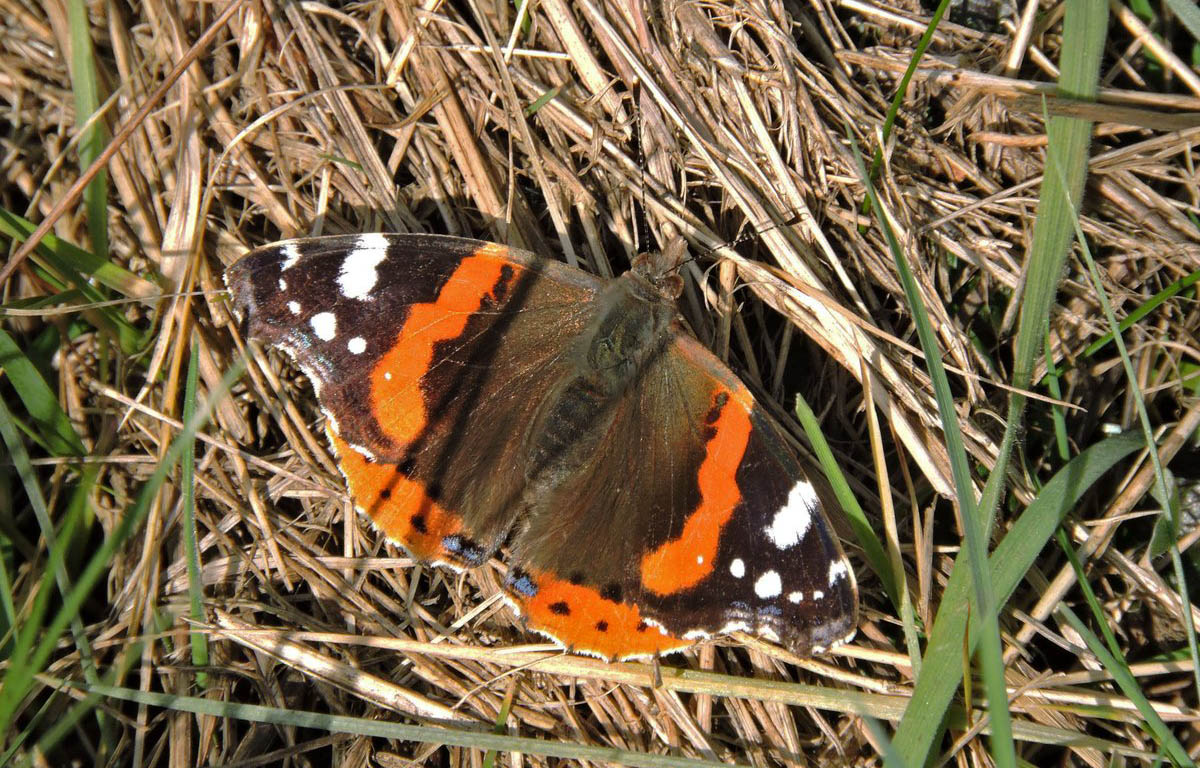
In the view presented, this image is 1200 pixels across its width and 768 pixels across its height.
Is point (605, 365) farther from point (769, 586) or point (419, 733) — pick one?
point (419, 733)

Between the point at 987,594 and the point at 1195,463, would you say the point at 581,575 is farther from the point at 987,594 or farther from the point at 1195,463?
the point at 1195,463

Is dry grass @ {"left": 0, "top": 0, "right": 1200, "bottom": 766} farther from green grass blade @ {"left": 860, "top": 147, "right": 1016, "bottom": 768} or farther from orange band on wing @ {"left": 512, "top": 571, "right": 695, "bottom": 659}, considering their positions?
green grass blade @ {"left": 860, "top": 147, "right": 1016, "bottom": 768}

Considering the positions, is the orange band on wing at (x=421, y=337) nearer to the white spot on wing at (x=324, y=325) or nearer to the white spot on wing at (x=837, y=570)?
the white spot on wing at (x=324, y=325)

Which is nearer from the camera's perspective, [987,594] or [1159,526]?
[987,594]

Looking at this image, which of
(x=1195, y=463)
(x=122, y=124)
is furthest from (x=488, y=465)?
(x=1195, y=463)

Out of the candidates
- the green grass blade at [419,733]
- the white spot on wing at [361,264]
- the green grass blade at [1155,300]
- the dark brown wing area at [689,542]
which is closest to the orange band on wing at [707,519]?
the dark brown wing area at [689,542]

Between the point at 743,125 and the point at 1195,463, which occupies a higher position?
the point at 743,125

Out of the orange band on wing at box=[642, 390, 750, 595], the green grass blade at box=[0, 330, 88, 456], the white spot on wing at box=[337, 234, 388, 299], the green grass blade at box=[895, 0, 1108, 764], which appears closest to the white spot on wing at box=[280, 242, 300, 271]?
the white spot on wing at box=[337, 234, 388, 299]
